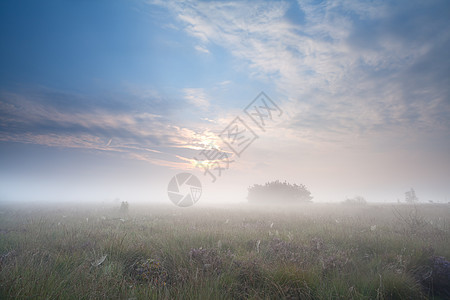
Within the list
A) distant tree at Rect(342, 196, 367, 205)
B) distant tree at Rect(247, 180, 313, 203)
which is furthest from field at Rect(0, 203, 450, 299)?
distant tree at Rect(247, 180, 313, 203)

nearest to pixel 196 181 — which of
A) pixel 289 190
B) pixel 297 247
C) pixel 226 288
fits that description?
pixel 289 190

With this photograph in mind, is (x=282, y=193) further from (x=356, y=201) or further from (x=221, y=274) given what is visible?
(x=221, y=274)

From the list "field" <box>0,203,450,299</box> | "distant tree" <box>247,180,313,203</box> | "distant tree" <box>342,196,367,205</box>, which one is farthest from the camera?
"distant tree" <box>247,180,313,203</box>

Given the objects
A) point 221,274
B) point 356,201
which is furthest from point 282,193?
point 221,274

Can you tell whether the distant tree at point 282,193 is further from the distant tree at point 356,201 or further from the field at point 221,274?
the field at point 221,274

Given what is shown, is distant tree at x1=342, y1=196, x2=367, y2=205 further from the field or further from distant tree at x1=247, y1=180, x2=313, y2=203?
the field

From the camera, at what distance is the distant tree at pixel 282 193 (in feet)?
112

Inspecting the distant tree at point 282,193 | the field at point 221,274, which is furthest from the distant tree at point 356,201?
the field at point 221,274

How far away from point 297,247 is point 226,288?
2.77m

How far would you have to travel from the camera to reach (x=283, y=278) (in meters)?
3.27

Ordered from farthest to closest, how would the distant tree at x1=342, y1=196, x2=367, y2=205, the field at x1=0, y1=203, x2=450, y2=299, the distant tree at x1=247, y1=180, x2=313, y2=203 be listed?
the distant tree at x1=247, y1=180, x2=313, y2=203, the distant tree at x1=342, y1=196, x2=367, y2=205, the field at x1=0, y1=203, x2=450, y2=299

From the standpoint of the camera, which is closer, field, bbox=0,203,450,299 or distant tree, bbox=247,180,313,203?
field, bbox=0,203,450,299

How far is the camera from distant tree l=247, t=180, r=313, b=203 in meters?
34.2

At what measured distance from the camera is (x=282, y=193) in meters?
34.9
